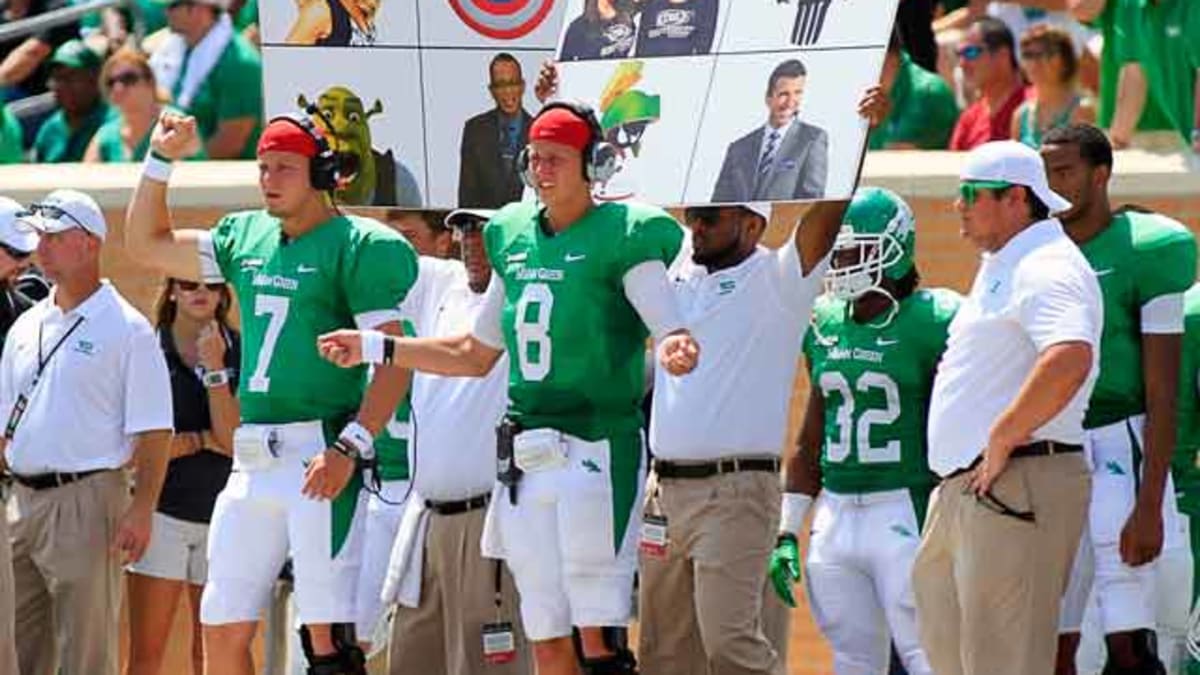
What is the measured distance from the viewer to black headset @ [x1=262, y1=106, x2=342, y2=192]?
12055 millimetres

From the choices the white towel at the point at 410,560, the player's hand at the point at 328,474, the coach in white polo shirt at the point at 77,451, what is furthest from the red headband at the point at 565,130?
the coach in white polo shirt at the point at 77,451

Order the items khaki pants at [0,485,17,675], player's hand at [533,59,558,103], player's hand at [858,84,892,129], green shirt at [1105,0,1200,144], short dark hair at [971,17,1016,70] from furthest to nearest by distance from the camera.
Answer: short dark hair at [971,17,1016,70] → green shirt at [1105,0,1200,144] → player's hand at [533,59,558,103] → khaki pants at [0,485,17,675] → player's hand at [858,84,892,129]

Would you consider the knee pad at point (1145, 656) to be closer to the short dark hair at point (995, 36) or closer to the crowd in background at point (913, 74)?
the crowd in background at point (913, 74)

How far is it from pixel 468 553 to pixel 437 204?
3.96 feet

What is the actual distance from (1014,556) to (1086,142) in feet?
5.60

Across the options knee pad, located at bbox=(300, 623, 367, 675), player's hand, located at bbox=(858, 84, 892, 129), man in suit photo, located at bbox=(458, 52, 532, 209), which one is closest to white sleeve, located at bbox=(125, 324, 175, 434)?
man in suit photo, located at bbox=(458, 52, 532, 209)

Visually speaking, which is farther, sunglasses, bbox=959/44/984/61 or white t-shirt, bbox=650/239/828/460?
sunglasses, bbox=959/44/984/61

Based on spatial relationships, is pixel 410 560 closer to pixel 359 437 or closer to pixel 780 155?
pixel 359 437

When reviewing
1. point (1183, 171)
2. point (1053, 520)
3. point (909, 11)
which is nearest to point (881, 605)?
point (1053, 520)

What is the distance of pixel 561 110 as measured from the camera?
11.7m

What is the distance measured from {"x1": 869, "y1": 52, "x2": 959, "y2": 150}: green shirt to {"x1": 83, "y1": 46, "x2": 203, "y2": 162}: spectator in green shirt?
3.17 metres

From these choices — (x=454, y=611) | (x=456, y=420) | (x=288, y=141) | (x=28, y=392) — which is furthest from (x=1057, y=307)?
(x=28, y=392)

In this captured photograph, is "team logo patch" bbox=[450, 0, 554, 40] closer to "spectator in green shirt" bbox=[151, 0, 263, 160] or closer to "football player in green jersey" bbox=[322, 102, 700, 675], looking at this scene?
"football player in green jersey" bbox=[322, 102, 700, 675]

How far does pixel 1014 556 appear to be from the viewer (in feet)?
36.9
